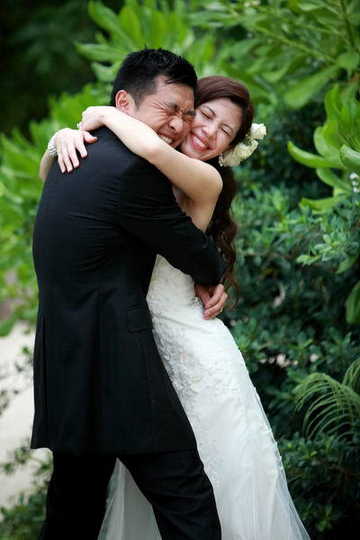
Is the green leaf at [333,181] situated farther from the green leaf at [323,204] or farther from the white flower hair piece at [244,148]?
the white flower hair piece at [244,148]

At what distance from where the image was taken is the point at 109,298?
2.19m

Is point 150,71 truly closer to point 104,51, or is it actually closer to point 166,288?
point 166,288

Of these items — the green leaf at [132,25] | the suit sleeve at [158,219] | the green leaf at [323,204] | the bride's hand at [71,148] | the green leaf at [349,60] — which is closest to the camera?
the suit sleeve at [158,219]

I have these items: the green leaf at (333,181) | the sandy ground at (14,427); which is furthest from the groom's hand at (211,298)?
the sandy ground at (14,427)

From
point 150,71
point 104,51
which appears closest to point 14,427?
point 104,51

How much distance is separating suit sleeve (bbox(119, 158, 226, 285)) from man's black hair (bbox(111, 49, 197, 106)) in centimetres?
29

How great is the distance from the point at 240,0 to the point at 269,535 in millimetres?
2402

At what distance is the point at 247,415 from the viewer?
2.47 m

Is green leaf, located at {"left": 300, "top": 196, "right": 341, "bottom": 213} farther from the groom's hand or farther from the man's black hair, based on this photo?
the man's black hair

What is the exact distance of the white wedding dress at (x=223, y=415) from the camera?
7.97 ft

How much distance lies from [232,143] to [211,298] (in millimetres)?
540

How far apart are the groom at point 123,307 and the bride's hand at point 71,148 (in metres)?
0.03

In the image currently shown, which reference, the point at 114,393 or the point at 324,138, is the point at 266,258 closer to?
the point at 324,138

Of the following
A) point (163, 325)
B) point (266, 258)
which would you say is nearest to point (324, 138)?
point (266, 258)
